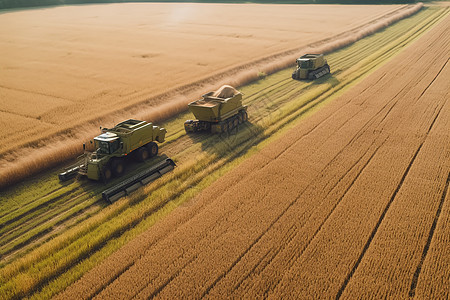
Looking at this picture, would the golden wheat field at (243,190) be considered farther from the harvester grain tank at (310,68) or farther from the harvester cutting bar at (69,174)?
the harvester grain tank at (310,68)

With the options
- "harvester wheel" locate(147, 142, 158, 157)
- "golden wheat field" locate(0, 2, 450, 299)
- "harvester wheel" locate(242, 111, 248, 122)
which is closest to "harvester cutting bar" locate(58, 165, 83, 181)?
"golden wheat field" locate(0, 2, 450, 299)

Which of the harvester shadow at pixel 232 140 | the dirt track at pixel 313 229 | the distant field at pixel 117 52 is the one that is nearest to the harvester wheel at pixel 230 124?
the harvester shadow at pixel 232 140

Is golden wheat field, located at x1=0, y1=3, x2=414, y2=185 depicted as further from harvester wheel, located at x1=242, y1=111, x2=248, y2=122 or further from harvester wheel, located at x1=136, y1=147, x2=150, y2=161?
harvester wheel, located at x1=242, y1=111, x2=248, y2=122

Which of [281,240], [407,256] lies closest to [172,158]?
[281,240]

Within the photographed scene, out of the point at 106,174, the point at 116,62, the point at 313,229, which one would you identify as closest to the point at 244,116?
the point at 106,174

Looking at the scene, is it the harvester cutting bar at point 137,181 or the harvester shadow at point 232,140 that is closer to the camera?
the harvester cutting bar at point 137,181

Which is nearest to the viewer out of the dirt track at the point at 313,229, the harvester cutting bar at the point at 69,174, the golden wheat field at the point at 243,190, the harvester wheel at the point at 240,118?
the dirt track at the point at 313,229

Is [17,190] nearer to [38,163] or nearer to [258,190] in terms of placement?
[38,163]
